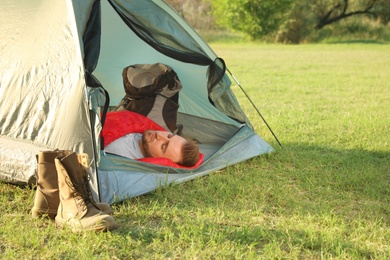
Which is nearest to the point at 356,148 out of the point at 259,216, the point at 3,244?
the point at 259,216

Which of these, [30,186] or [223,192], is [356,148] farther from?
[30,186]

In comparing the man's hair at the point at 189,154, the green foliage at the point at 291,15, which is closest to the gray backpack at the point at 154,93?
the man's hair at the point at 189,154

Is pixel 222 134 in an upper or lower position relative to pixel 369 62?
upper

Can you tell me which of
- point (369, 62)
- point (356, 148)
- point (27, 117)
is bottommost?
point (369, 62)

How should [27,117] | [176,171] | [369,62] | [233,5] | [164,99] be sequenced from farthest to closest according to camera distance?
1. [233,5]
2. [369,62]
3. [164,99]
4. [176,171]
5. [27,117]

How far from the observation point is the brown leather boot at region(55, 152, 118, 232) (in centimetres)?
289

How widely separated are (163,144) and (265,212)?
102cm

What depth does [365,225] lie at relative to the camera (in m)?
3.10

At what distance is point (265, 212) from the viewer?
3293 mm

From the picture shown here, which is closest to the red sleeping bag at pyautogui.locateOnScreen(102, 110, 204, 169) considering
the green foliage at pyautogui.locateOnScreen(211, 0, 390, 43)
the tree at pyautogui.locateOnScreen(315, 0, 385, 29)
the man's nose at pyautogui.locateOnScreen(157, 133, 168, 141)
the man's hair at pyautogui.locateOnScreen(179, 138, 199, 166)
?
the man's hair at pyautogui.locateOnScreen(179, 138, 199, 166)

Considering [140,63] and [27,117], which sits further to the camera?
[140,63]

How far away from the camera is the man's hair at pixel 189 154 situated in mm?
3906

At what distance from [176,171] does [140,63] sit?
1764 mm

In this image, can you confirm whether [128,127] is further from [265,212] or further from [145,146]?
[265,212]
